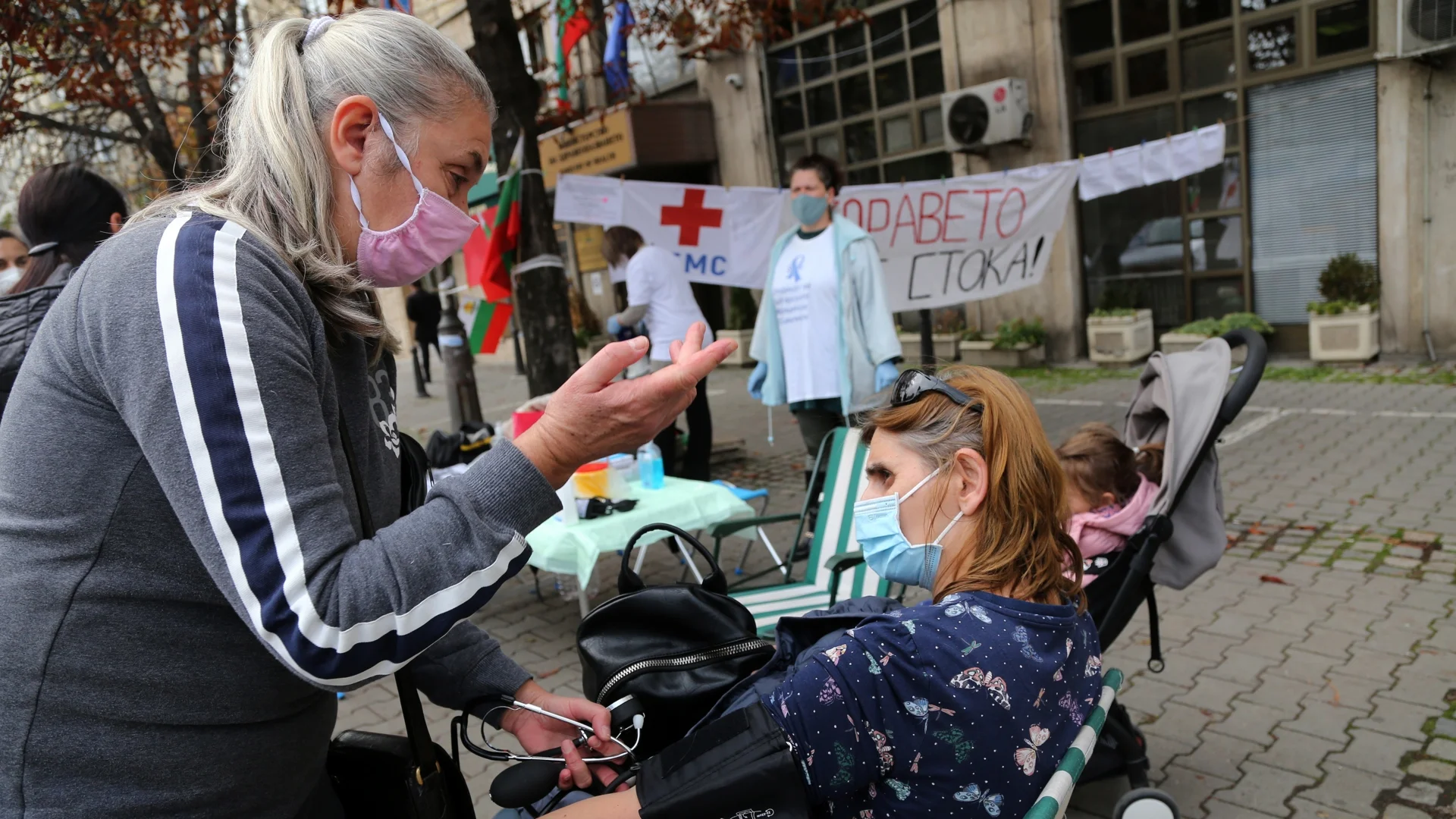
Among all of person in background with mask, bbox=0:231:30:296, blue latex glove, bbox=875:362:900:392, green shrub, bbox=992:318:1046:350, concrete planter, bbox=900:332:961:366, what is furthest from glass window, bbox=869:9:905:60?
person in background with mask, bbox=0:231:30:296

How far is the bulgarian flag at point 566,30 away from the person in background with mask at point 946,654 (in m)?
7.37

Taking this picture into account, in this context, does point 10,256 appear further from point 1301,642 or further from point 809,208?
point 1301,642

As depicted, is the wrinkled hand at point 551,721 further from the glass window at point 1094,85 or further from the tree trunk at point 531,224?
the glass window at point 1094,85

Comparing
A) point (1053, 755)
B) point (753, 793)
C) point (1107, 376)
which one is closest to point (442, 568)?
point (753, 793)

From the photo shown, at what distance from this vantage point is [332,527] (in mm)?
1029

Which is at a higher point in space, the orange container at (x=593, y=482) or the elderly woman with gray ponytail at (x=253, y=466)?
the elderly woman with gray ponytail at (x=253, y=466)

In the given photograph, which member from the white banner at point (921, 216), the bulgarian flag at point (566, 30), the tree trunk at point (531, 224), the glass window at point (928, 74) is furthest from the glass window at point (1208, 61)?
the tree trunk at point (531, 224)

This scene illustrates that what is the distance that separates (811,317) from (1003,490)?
12.6ft

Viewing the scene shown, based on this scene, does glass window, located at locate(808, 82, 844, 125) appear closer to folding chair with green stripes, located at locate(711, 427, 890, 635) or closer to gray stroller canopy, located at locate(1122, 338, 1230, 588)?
folding chair with green stripes, located at locate(711, 427, 890, 635)

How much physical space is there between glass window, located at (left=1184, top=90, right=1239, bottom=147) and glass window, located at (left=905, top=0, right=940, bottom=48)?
3200 millimetres

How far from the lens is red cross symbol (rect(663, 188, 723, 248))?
7849mm

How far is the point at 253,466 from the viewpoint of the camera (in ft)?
3.24

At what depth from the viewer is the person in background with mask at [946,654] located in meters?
1.58

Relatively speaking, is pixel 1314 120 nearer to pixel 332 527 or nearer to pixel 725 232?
pixel 725 232
